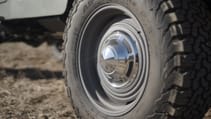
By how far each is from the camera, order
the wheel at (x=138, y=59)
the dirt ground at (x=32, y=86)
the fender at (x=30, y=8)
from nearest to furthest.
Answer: the wheel at (x=138, y=59) < the fender at (x=30, y=8) < the dirt ground at (x=32, y=86)

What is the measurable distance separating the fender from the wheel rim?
13.8 inches

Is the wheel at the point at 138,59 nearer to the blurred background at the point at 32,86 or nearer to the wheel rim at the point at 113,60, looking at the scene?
the wheel rim at the point at 113,60

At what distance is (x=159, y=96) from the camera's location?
2.59m

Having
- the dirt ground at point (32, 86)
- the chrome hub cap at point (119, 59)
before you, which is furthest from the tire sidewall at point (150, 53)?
the dirt ground at point (32, 86)

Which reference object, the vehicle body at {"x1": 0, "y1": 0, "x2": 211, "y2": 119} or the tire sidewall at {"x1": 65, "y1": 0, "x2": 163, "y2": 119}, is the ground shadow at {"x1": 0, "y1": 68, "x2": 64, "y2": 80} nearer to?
the vehicle body at {"x1": 0, "y1": 0, "x2": 211, "y2": 119}

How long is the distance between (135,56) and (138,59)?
1.3 inches

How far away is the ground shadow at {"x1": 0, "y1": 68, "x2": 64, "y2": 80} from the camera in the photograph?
5.38 m

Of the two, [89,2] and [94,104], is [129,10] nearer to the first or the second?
[89,2]

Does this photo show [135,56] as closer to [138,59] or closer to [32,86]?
[138,59]

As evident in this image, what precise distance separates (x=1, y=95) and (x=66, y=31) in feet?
4.34

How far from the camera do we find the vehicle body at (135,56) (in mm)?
2559

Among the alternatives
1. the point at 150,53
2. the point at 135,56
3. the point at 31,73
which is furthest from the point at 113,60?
the point at 31,73

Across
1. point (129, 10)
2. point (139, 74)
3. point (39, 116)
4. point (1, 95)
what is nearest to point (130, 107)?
point (139, 74)

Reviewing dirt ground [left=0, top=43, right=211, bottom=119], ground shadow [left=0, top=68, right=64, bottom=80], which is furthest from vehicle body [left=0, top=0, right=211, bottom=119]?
ground shadow [left=0, top=68, right=64, bottom=80]
